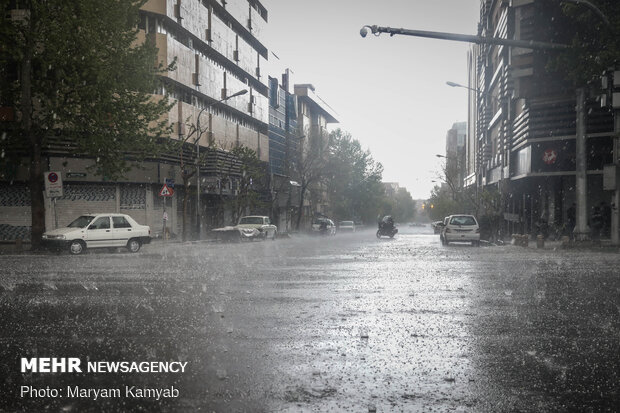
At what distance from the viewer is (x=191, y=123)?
1727 inches

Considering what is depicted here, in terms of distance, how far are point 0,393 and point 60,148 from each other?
33426 mm

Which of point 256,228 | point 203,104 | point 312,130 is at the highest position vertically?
point 312,130

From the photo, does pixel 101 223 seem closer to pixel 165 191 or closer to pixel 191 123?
pixel 165 191

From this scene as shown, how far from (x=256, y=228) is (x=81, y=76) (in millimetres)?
17935

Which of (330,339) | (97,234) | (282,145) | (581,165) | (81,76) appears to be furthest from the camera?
(282,145)

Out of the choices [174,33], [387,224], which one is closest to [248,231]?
[387,224]

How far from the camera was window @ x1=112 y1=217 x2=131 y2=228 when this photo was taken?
2450cm

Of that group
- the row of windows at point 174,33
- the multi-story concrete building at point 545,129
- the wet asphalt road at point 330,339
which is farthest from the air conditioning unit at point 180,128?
the wet asphalt road at point 330,339

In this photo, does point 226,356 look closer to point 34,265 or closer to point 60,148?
point 34,265

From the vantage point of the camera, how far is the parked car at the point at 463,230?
31797 millimetres

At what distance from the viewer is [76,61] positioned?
24.8 m

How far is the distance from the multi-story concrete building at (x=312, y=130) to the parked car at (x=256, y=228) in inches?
909

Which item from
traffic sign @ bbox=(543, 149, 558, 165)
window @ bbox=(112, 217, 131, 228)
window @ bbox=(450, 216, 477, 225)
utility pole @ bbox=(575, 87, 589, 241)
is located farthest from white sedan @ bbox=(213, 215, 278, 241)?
utility pole @ bbox=(575, 87, 589, 241)

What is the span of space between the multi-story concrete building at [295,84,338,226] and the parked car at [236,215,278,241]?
23.1 meters
